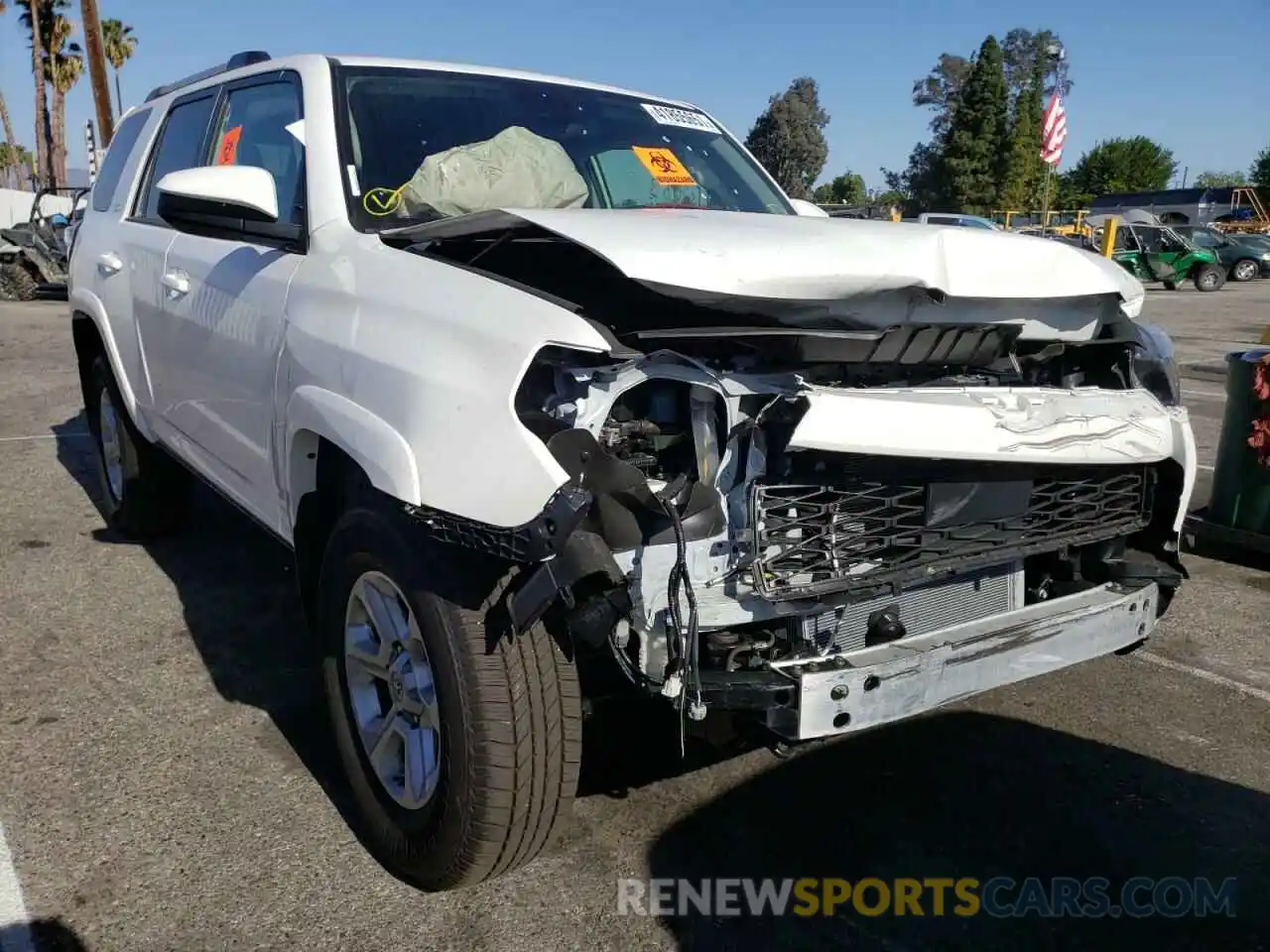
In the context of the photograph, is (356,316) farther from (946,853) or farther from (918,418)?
(946,853)

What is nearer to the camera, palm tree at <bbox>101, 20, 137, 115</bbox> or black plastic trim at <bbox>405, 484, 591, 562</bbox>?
black plastic trim at <bbox>405, 484, 591, 562</bbox>

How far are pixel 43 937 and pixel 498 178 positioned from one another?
7.56 feet

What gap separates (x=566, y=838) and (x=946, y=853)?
99 cm

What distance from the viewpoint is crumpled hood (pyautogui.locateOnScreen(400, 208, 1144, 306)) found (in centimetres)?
217

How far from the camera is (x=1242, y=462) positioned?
207 inches

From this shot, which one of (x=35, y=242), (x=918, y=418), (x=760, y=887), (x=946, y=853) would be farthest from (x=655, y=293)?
(x=35, y=242)

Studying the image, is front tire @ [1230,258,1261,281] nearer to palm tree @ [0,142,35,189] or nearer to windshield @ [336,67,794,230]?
windshield @ [336,67,794,230]

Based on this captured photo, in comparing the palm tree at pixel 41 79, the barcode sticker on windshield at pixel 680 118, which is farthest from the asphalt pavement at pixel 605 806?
the palm tree at pixel 41 79

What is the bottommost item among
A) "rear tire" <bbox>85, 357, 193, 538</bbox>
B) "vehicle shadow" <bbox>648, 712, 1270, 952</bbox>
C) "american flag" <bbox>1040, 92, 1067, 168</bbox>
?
"vehicle shadow" <bbox>648, 712, 1270, 952</bbox>

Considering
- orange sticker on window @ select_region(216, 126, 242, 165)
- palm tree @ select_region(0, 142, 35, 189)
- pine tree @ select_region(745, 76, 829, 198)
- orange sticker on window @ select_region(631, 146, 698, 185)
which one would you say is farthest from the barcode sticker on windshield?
pine tree @ select_region(745, 76, 829, 198)

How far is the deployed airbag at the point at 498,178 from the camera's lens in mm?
3100

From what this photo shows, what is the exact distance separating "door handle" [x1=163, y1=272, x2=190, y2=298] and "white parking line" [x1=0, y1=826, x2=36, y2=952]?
6.17 feet

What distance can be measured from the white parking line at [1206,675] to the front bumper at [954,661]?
1.19 metres

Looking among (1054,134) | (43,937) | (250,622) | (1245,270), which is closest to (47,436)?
(250,622)
